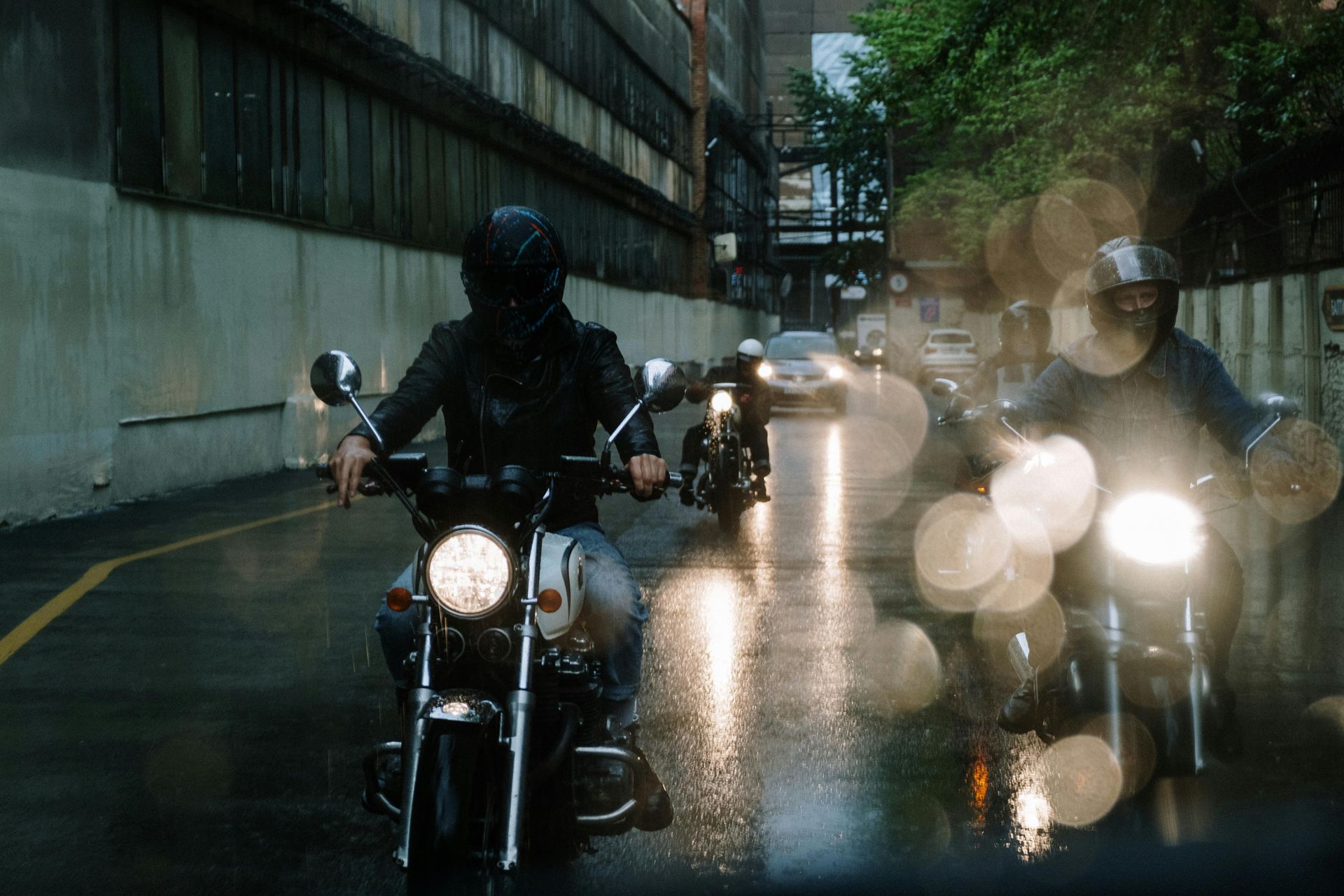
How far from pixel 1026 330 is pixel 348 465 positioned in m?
5.87

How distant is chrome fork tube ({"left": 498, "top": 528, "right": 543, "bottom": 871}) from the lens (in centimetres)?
355

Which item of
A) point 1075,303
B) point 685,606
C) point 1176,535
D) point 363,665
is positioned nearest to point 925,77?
point 685,606

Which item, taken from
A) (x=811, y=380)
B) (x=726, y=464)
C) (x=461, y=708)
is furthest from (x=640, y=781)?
(x=811, y=380)

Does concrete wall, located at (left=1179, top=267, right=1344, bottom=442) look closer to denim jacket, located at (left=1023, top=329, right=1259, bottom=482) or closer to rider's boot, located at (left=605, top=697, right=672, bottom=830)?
denim jacket, located at (left=1023, top=329, right=1259, bottom=482)

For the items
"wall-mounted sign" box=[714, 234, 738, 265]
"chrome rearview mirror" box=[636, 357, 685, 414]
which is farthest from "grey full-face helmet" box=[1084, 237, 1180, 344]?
"wall-mounted sign" box=[714, 234, 738, 265]

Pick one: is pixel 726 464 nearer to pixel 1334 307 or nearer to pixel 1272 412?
pixel 1272 412

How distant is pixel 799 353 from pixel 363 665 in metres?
24.9

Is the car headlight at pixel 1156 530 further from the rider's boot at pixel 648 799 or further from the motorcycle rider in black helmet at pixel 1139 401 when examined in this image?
the rider's boot at pixel 648 799

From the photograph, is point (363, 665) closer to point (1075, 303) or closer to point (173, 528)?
point (173, 528)

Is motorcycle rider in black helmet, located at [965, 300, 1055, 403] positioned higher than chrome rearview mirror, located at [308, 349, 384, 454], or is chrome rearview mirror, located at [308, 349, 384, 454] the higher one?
motorcycle rider in black helmet, located at [965, 300, 1055, 403]

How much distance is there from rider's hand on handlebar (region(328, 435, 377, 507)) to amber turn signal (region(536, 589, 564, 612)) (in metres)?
0.54

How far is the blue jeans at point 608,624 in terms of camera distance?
13.2 feet

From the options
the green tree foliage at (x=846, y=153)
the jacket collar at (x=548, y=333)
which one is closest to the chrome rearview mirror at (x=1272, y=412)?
the jacket collar at (x=548, y=333)

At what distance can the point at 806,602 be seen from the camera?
891 centimetres
